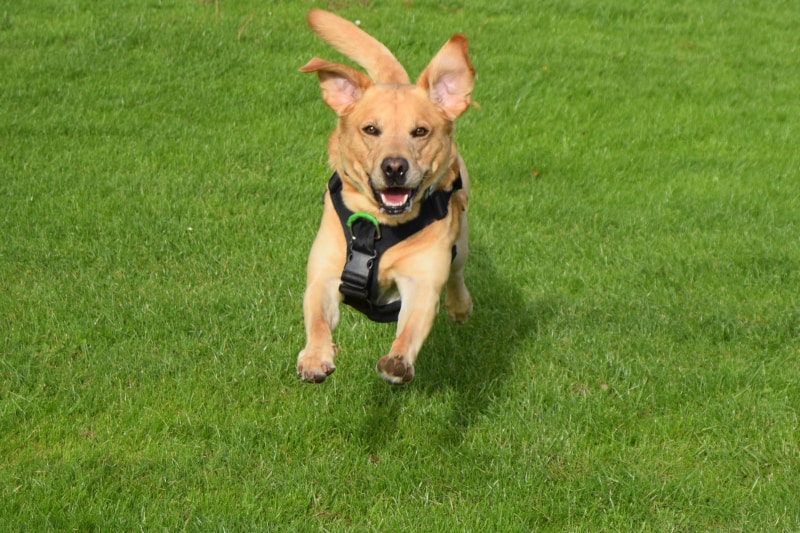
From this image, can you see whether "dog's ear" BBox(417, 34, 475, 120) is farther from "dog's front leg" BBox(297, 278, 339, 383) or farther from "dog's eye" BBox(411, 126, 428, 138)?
"dog's front leg" BBox(297, 278, 339, 383)

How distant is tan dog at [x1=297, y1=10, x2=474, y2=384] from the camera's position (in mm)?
4746

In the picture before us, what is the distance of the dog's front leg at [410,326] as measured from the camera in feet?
13.5

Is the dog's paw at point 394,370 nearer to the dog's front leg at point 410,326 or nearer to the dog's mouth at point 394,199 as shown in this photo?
the dog's front leg at point 410,326

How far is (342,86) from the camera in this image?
5.08 m

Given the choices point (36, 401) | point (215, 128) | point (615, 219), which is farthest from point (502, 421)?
point (215, 128)

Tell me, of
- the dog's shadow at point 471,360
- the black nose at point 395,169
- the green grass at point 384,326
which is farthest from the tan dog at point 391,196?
the green grass at point 384,326

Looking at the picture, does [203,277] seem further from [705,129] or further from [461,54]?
[705,129]

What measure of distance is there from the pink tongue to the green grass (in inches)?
49.2

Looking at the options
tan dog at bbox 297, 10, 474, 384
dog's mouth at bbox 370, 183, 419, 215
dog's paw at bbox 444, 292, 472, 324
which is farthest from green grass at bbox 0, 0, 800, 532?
dog's mouth at bbox 370, 183, 419, 215

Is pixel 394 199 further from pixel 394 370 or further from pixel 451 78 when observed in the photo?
pixel 394 370

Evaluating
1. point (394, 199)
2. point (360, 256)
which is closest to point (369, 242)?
point (360, 256)

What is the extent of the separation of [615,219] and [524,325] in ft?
6.76

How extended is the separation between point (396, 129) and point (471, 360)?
177 centimetres

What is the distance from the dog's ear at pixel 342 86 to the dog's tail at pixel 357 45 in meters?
0.90
